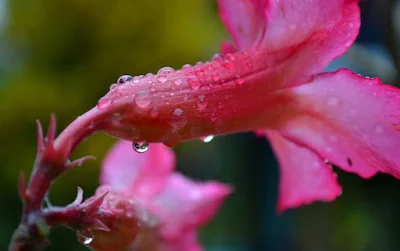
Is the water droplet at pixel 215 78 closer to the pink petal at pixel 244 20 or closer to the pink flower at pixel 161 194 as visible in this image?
the pink petal at pixel 244 20

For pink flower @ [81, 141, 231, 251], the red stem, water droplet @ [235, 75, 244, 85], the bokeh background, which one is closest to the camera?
the red stem

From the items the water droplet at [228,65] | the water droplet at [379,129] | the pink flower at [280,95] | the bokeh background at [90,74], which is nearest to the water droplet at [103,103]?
the pink flower at [280,95]

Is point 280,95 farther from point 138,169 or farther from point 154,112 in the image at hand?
point 138,169

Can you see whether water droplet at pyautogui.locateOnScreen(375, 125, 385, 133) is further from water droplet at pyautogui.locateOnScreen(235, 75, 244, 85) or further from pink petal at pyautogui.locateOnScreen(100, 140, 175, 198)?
pink petal at pyautogui.locateOnScreen(100, 140, 175, 198)

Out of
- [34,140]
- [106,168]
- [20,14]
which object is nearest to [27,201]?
[106,168]

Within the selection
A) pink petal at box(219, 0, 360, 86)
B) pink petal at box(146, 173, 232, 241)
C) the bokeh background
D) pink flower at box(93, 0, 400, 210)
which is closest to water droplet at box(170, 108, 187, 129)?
pink flower at box(93, 0, 400, 210)

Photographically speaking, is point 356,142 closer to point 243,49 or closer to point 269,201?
point 243,49

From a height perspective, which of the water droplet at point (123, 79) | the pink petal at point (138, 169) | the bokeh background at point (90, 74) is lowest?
the water droplet at point (123, 79)
